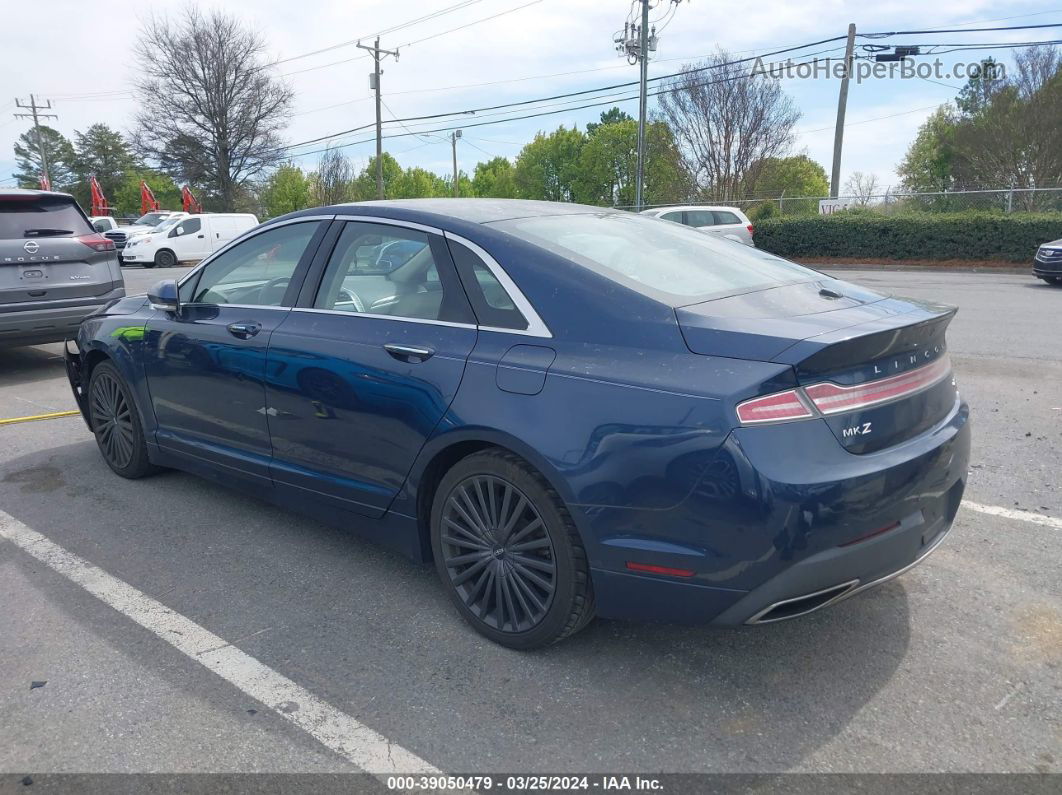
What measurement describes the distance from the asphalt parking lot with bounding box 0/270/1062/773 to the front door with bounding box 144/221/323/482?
46cm

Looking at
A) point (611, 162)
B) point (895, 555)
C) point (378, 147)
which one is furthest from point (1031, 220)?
point (611, 162)

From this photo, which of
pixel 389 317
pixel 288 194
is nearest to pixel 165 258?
pixel 389 317

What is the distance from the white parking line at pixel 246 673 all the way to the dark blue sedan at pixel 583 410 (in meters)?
0.66

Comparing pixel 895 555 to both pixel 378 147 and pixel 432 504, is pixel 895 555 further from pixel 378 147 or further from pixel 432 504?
pixel 378 147

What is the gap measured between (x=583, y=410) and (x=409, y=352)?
0.86 m

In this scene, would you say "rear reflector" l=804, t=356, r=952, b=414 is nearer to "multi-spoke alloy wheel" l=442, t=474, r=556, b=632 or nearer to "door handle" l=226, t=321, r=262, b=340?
"multi-spoke alloy wheel" l=442, t=474, r=556, b=632

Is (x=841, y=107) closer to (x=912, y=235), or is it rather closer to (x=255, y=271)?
(x=912, y=235)

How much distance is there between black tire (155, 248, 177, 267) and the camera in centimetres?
2761

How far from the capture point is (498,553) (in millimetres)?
3057

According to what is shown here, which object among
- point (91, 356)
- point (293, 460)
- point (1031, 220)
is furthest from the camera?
point (1031, 220)

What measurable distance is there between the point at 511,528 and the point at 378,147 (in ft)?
139

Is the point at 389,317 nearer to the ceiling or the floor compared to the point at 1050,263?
nearer to the ceiling

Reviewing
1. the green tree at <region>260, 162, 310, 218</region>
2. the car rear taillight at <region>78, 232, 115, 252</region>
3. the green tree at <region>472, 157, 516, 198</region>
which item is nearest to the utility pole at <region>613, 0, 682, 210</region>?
the car rear taillight at <region>78, 232, 115, 252</region>

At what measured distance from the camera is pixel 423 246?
3457 millimetres
